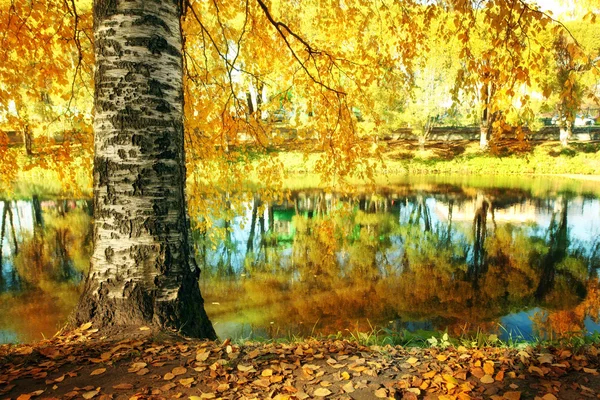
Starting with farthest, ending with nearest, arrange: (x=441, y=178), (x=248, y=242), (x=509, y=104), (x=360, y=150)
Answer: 1. (x=441, y=178)
2. (x=248, y=242)
3. (x=360, y=150)
4. (x=509, y=104)

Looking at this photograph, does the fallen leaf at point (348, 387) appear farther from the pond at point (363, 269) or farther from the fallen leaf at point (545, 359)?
the pond at point (363, 269)

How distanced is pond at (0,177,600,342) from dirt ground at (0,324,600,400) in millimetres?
1742

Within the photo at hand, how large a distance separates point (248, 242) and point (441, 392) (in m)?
9.77

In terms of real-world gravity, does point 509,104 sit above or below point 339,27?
below

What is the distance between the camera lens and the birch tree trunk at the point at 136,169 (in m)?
2.80

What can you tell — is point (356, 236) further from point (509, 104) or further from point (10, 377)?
point (10, 377)

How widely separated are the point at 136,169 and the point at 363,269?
24.1 feet

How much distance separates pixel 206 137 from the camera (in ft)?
18.7

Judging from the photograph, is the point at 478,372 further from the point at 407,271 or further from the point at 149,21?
the point at 407,271

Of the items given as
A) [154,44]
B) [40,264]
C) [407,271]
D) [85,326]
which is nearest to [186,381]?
[85,326]

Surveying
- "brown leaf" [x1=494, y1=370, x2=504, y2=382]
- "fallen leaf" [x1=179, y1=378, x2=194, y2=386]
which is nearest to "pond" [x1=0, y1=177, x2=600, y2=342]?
"brown leaf" [x1=494, y1=370, x2=504, y2=382]

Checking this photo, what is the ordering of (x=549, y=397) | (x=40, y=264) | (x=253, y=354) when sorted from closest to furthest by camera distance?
(x=549, y=397)
(x=253, y=354)
(x=40, y=264)

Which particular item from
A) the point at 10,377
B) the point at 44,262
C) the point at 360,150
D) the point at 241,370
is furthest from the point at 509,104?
the point at 44,262

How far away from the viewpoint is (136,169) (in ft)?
9.21
